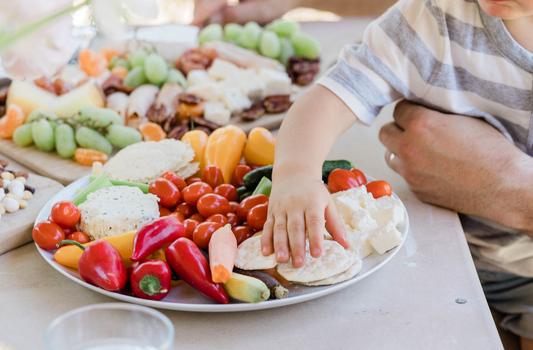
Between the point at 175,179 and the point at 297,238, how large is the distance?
1.13ft

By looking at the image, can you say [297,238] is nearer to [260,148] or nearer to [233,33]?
[260,148]

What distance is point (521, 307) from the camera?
1007 mm

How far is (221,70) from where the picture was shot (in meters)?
1.57

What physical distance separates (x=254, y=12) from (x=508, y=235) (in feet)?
5.77

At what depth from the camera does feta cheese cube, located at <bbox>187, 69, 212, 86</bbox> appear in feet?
5.01

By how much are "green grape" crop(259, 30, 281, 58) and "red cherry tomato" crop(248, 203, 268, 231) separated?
3.78 ft

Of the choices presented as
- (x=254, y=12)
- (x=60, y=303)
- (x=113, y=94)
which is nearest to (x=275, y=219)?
(x=60, y=303)

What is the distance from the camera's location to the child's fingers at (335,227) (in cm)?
69

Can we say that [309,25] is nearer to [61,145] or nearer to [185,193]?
[61,145]

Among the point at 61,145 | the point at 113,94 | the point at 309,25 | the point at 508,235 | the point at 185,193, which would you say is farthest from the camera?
the point at 309,25

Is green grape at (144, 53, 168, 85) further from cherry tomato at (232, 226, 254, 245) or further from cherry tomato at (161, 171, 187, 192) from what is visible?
cherry tomato at (232, 226, 254, 245)

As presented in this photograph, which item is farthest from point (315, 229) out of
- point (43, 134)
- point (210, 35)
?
point (210, 35)

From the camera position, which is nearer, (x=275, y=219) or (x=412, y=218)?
(x=275, y=219)

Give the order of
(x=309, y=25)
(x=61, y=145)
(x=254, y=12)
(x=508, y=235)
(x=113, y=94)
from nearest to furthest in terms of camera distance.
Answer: (x=508, y=235)
(x=61, y=145)
(x=113, y=94)
(x=254, y=12)
(x=309, y=25)
